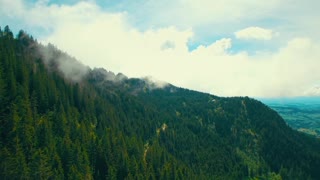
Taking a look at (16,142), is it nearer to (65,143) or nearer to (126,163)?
(65,143)

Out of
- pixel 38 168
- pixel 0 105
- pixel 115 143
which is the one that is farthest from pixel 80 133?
pixel 38 168

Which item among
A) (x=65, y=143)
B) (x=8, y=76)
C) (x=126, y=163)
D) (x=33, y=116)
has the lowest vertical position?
(x=126, y=163)

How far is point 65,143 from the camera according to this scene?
140 metres

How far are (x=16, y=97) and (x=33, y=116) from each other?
11.3 metres

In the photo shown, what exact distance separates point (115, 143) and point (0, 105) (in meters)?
56.4

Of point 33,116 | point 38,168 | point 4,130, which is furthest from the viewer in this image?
point 33,116

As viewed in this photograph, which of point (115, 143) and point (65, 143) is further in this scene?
point (115, 143)

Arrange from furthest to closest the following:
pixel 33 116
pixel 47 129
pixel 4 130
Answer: pixel 33 116 → pixel 47 129 → pixel 4 130

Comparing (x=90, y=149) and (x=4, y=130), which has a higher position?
(x=4, y=130)

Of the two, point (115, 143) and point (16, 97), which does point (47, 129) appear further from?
point (115, 143)

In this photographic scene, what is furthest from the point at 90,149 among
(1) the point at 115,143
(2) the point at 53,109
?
(2) the point at 53,109

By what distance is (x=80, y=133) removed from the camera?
16188cm

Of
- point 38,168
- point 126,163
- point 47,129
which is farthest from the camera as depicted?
point 126,163

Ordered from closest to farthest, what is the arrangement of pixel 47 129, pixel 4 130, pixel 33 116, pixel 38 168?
pixel 38 168 < pixel 4 130 < pixel 47 129 < pixel 33 116
